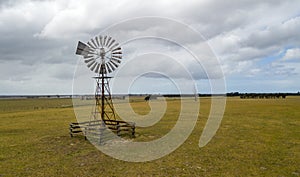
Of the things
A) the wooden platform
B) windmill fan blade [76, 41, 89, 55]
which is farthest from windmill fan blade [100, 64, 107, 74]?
the wooden platform

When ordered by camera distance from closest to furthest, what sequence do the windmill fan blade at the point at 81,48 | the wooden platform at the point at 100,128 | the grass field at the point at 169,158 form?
the grass field at the point at 169,158, the wooden platform at the point at 100,128, the windmill fan blade at the point at 81,48

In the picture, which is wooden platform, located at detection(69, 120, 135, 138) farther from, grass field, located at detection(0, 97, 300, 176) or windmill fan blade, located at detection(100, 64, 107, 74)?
windmill fan blade, located at detection(100, 64, 107, 74)

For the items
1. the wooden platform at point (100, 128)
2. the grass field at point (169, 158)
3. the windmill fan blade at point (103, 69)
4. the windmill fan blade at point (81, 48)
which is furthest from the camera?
the windmill fan blade at point (103, 69)

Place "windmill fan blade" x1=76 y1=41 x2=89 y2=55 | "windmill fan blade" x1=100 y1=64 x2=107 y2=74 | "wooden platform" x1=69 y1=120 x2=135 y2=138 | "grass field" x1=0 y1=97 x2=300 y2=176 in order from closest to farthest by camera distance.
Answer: "grass field" x1=0 y1=97 x2=300 y2=176 → "wooden platform" x1=69 y1=120 x2=135 y2=138 → "windmill fan blade" x1=76 y1=41 x2=89 y2=55 → "windmill fan blade" x1=100 y1=64 x2=107 y2=74

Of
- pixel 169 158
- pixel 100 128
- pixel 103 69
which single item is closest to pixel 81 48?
pixel 103 69

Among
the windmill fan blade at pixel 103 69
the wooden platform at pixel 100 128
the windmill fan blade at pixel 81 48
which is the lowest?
the wooden platform at pixel 100 128

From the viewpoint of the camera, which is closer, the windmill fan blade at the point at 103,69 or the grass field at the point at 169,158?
the grass field at the point at 169,158

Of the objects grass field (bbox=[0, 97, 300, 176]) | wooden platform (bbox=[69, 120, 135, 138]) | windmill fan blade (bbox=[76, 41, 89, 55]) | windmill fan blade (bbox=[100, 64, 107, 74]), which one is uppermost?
windmill fan blade (bbox=[76, 41, 89, 55])

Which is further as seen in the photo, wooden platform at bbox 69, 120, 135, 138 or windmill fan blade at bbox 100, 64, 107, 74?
windmill fan blade at bbox 100, 64, 107, 74

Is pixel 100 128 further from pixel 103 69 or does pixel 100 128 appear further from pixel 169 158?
pixel 169 158

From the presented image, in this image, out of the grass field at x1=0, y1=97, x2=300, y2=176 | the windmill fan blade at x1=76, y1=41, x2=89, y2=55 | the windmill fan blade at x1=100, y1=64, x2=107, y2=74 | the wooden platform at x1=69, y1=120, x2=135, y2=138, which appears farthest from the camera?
the windmill fan blade at x1=100, y1=64, x2=107, y2=74

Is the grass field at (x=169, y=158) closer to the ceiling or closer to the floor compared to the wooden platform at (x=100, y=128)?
closer to the floor

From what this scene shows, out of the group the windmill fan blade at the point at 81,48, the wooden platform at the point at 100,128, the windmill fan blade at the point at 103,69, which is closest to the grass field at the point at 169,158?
the wooden platform at the point at 100,128

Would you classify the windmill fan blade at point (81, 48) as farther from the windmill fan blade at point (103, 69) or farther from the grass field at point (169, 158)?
the grass field at point (169, 158)
